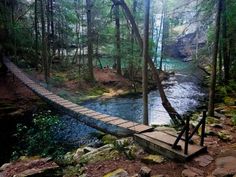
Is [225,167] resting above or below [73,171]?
above

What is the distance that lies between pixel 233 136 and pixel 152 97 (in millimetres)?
9857

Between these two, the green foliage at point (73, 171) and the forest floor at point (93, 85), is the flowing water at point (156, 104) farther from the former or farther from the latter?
the green foliage at point (73, 171)

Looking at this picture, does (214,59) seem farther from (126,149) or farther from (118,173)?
(118,173)

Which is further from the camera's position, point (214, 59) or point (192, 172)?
point (214, 59)

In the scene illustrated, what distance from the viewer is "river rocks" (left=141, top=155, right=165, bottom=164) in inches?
218

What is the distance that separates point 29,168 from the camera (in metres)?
6.45

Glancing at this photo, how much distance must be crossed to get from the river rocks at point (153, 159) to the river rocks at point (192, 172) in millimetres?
673

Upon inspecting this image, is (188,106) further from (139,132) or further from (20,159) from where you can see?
(20,159)

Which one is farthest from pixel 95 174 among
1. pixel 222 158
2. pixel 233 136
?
pixel 233 136

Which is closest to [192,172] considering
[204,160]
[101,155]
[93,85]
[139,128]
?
[204,160]

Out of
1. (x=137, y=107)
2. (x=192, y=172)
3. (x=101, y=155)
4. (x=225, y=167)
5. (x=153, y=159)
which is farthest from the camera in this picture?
(x=137, y=107)

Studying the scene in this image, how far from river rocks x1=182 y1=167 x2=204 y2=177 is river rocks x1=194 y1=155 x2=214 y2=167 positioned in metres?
0.26

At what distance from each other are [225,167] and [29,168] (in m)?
4.48

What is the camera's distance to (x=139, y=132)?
6.52 metres
